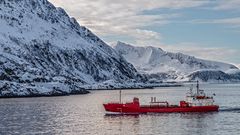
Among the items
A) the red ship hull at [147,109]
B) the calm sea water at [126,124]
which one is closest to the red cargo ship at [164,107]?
the red ship hull at [147,109]

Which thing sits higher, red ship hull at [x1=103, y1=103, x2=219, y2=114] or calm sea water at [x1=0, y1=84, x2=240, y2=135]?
red ship hull at [x1=103, y1=103, x2=219, y2=114]

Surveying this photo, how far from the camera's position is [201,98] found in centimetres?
13075

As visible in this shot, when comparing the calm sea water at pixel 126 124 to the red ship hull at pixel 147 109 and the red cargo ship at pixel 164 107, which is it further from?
the red cargo ship at pixel 164 107

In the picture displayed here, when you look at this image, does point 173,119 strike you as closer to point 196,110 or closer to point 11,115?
point 196,110

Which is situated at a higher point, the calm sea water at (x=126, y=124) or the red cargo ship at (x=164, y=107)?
the red cargo ship at (x=164, y=107)

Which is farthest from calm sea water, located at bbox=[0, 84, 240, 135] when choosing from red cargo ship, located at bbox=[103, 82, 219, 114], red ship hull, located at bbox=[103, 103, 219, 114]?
red cargo ship, located at bbox=[103, 82, 219, 114]

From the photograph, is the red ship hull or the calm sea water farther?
the red ship hull

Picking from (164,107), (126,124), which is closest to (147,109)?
(164,107)

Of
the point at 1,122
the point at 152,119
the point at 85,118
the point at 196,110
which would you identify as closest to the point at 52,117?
the point at 85,118

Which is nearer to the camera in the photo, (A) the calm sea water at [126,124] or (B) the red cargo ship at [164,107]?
(A) the calm sea water at [126,124]

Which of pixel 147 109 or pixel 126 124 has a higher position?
pixel 147 109

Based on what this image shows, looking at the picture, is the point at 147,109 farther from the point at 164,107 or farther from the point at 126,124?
the point at 126,124

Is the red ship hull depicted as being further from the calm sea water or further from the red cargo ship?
the calm sea water

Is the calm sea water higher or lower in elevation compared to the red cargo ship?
lower
